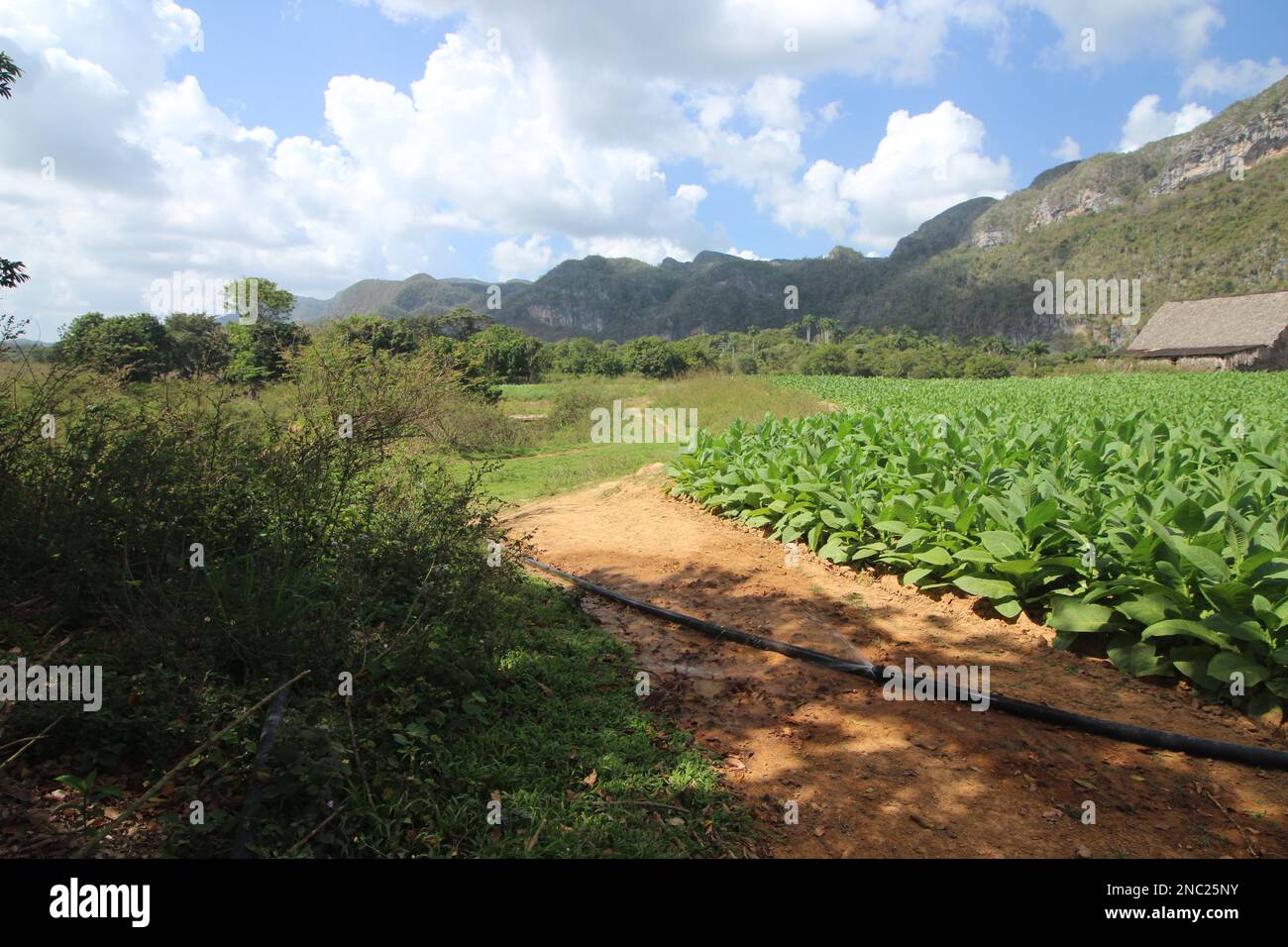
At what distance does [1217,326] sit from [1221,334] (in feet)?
4.32

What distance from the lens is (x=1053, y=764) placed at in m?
3.31

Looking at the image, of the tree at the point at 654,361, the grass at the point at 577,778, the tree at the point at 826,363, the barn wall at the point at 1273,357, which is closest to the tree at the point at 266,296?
the grass at the point at 577,778

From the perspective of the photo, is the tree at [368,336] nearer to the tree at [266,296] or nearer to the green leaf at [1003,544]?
the tree at [266,296]

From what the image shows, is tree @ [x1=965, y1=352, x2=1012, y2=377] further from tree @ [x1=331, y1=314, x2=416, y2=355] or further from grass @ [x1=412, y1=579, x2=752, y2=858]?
grass @ [x1=412, y1=579, x2=752, y2=858]

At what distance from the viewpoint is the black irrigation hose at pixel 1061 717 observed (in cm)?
321

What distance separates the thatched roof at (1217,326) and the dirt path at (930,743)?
54.1m

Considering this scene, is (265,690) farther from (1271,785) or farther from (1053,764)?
(1271,785)

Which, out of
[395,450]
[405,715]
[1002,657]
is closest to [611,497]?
[395,450]

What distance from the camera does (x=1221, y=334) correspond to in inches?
1831

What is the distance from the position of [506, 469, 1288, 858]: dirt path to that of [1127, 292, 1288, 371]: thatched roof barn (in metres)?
49.2

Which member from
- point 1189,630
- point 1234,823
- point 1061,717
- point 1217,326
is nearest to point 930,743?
point 1061,717

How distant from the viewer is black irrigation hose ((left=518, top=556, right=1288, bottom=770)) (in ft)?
10.5
